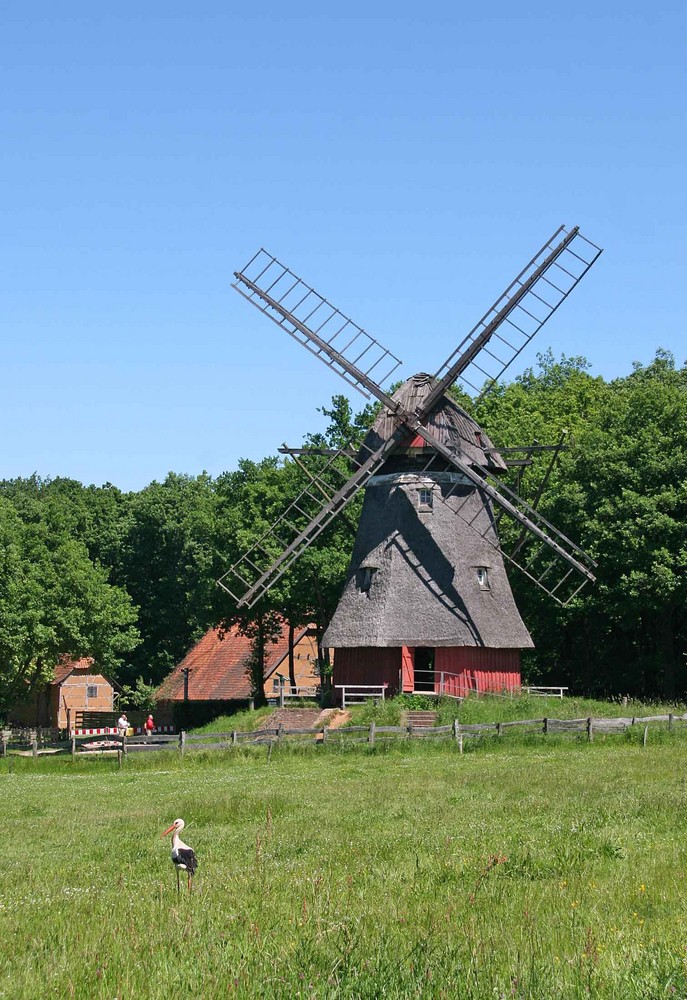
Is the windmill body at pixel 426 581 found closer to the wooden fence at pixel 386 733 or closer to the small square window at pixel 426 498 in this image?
the small square window at pixel 426 498

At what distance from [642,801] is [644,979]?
10.4 metres

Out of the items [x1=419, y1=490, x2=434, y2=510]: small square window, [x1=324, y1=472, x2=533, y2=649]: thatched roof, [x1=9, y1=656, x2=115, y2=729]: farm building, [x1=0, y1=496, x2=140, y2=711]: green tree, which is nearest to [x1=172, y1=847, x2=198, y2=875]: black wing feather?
[x1=324, y1=472, x2=533, y2=649]: thatched roof

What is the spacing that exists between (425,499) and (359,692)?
7366mm

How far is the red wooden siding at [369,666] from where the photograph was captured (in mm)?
41375

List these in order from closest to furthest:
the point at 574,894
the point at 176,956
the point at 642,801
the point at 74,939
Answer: the point at 176,956
the point at 74,939
the point at 574,894
the point at 642,801

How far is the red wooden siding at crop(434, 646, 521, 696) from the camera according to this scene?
40.8 metres

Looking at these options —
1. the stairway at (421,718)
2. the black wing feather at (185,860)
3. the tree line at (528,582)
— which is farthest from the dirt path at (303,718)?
the black wing feather at (185,860)

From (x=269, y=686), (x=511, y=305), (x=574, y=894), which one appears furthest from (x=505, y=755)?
(x=269, y=686)

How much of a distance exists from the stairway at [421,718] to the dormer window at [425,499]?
775cm

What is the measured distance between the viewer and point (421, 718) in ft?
126

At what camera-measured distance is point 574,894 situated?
12.0 m

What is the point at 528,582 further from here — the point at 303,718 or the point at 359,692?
the point at 303,718

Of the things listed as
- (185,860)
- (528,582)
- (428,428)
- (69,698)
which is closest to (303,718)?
(428,428)

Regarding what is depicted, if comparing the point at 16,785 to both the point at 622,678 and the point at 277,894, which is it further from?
the point at 622,678
